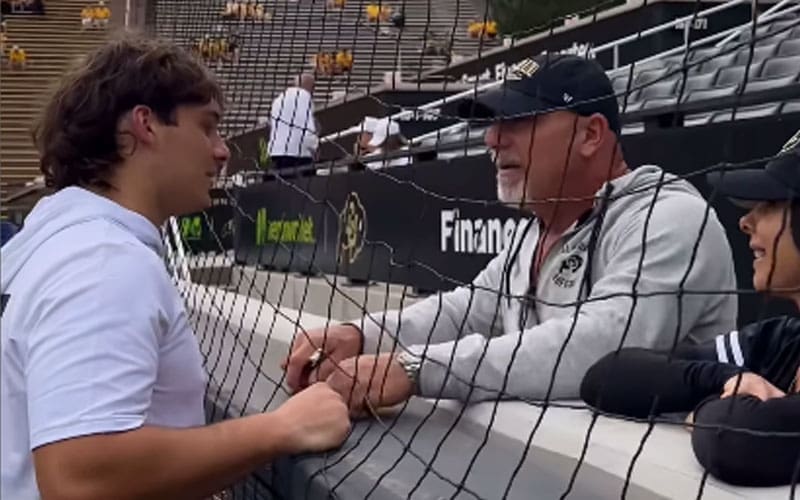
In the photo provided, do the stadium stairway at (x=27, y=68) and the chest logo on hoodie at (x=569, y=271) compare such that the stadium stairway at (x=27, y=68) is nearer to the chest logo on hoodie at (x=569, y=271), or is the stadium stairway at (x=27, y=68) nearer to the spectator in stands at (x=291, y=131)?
the spectator in stands at (x=291, y=131)

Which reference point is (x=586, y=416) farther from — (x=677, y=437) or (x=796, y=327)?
(x=796, y=327)

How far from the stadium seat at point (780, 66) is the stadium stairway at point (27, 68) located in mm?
5085

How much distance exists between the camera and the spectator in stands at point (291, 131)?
19.3 feet

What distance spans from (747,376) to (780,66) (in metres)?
3.96

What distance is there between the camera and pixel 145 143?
5.91 feet

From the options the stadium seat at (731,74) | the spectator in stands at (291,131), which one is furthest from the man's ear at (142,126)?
the stadium seat at (731,74)

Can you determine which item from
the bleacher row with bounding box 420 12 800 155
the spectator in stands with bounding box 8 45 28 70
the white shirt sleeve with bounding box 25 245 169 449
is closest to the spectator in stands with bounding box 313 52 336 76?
the bleacher row with bounding box 420 12 800 155

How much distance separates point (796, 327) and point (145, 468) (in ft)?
3.08

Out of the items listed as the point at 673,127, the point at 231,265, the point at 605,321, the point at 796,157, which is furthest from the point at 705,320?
the point at 231,265

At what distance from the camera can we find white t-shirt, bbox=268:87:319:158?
579cm

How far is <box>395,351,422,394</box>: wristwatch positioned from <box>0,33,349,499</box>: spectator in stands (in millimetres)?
162

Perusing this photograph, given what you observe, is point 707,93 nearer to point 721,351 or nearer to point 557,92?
point 557,92

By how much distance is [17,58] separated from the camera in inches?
711

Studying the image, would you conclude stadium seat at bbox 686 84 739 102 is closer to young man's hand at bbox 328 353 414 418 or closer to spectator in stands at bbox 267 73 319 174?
spectator in stands at bbox 267 73 319 174
